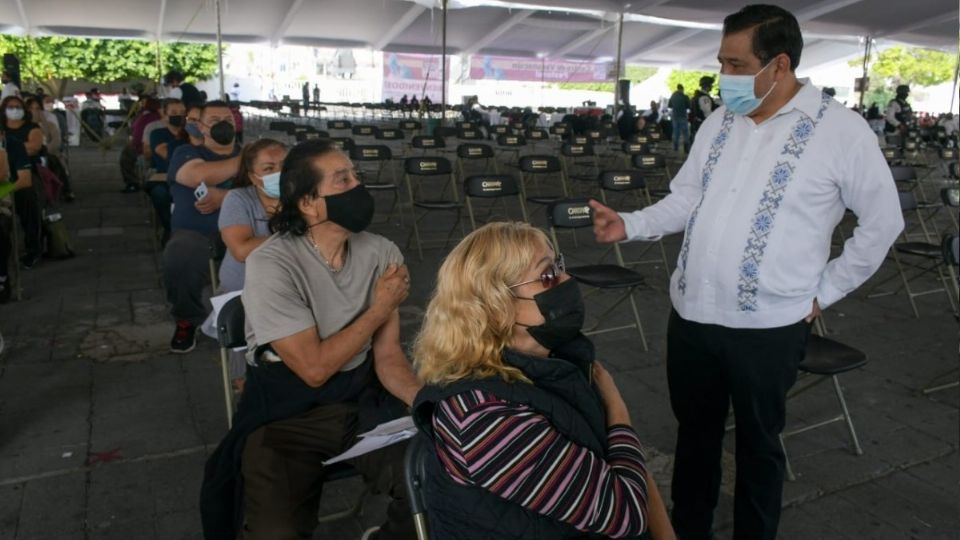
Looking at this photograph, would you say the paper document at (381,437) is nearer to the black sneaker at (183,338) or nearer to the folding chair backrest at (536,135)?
the black sneaker at (183,338)

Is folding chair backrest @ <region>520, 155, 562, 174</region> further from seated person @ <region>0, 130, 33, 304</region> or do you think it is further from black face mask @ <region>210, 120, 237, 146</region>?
seated person @ <region>0, 130, 33, 304</region>

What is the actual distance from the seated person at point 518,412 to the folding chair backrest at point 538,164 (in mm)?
5962

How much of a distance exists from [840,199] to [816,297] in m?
0.28

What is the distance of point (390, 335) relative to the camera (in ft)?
7.40

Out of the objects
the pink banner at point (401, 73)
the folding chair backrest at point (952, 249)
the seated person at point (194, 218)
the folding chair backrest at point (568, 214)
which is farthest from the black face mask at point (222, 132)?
the pink banner at point (401, 73)

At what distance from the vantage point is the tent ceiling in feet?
68.1

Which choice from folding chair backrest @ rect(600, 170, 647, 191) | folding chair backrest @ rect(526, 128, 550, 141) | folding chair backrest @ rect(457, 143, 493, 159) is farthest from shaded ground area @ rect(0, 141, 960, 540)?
folding chair backrest @ rect(526, 128, 550, 141)

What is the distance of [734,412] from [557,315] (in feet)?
3.44

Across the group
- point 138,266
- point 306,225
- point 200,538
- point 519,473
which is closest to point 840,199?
point 519,473

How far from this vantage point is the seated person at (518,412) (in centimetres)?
131

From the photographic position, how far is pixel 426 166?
730cm

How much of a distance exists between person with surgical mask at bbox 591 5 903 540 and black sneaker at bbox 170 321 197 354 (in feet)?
9.57

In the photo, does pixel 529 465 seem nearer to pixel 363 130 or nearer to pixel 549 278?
pixel 549 278

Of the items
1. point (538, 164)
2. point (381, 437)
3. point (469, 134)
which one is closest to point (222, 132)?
point (381, 437)
